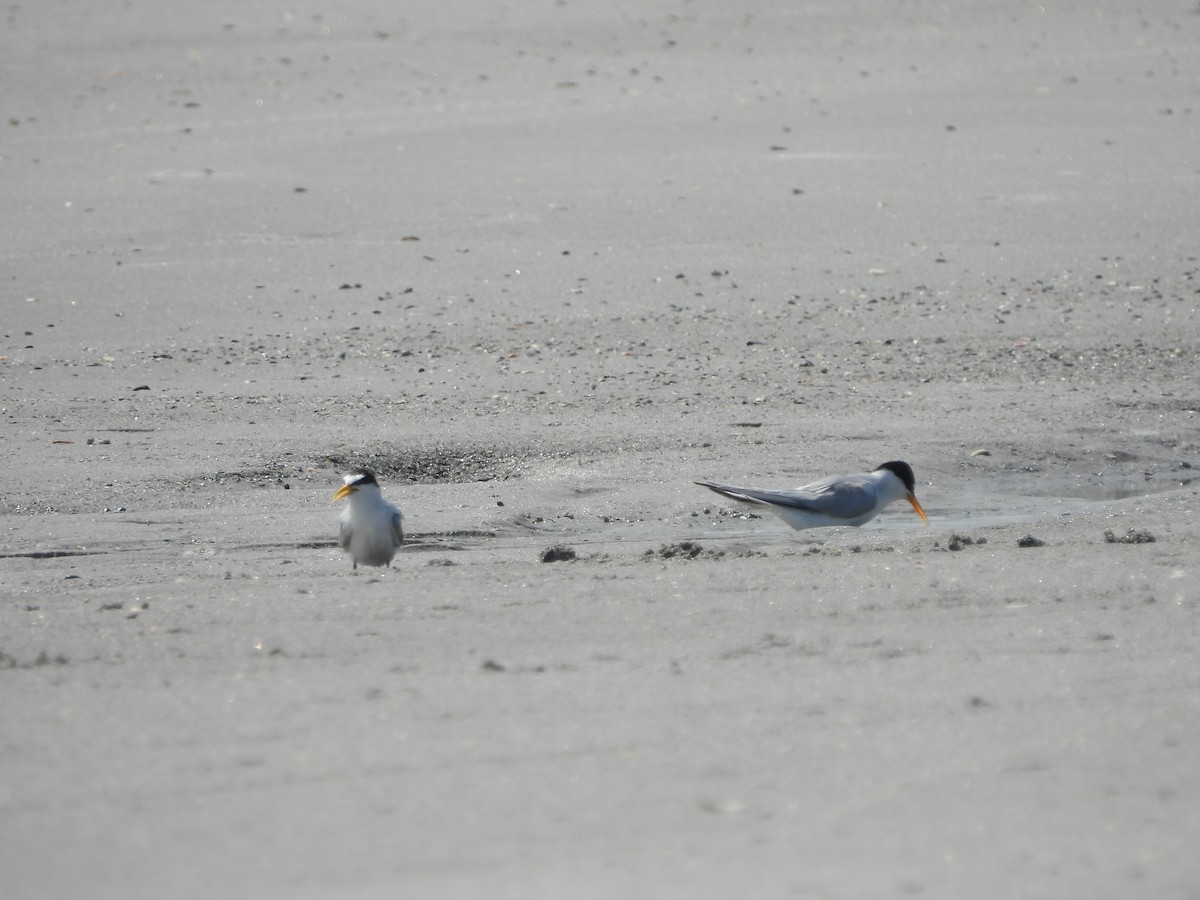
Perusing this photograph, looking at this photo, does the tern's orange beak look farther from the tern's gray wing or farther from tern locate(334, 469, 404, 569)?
tern locate(334, 469, 404, 569)

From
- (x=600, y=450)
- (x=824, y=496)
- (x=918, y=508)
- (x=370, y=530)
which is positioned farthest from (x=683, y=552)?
(x=600, y=450)

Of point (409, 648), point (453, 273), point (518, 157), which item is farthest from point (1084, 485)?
point (518, 157)

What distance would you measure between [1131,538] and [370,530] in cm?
277

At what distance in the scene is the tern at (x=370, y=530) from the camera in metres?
5.59

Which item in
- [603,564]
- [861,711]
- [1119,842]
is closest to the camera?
[1119,842]

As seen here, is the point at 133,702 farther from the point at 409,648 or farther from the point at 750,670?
the point at 750,670

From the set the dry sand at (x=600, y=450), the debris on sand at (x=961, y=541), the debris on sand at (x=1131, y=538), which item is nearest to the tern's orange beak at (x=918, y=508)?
the dry sand at (x=600, y=450)

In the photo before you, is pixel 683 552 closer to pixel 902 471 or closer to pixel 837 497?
pixel 837 497

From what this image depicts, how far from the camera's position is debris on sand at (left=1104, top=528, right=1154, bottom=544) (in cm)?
554

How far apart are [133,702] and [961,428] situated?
4670mm

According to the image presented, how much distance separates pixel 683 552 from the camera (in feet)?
18.6

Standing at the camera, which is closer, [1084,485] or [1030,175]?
[1084,485]

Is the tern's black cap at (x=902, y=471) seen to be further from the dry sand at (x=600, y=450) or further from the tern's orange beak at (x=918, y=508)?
the dry sand at (x=600, y=450)

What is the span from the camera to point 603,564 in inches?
214
